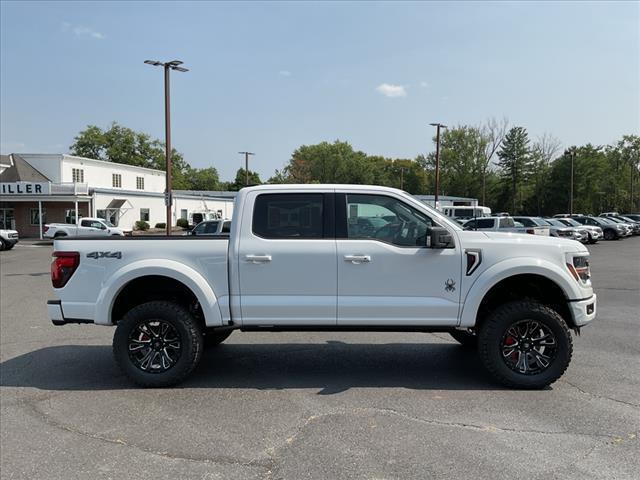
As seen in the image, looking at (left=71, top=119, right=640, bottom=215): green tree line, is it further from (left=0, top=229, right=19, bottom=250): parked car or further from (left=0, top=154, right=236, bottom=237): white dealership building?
(left=0, top=229, right=19, bottom=250): parked car

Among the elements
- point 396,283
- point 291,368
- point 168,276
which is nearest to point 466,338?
point 396,283

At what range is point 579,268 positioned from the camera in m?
5.08

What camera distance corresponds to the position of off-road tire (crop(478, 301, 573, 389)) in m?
4.94

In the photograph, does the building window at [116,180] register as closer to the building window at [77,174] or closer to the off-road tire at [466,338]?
the building window at [77,174]

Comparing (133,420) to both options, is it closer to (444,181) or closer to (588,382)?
(588,382)

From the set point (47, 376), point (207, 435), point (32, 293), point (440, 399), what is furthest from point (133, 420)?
point (32, 293)

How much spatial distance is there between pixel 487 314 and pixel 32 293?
36.2ft

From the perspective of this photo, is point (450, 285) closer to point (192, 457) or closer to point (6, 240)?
point (192, 457)

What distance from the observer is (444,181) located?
9856 cm

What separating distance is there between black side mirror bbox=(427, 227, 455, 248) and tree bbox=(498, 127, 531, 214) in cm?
8446

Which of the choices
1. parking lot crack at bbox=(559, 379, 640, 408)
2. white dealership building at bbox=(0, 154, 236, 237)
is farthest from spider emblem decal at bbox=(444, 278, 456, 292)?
white dealership building at bbox=(0, 154, 236, 237)

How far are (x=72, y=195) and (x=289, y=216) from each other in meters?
39.4

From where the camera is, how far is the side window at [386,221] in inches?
200

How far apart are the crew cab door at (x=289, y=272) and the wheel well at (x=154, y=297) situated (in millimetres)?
726
